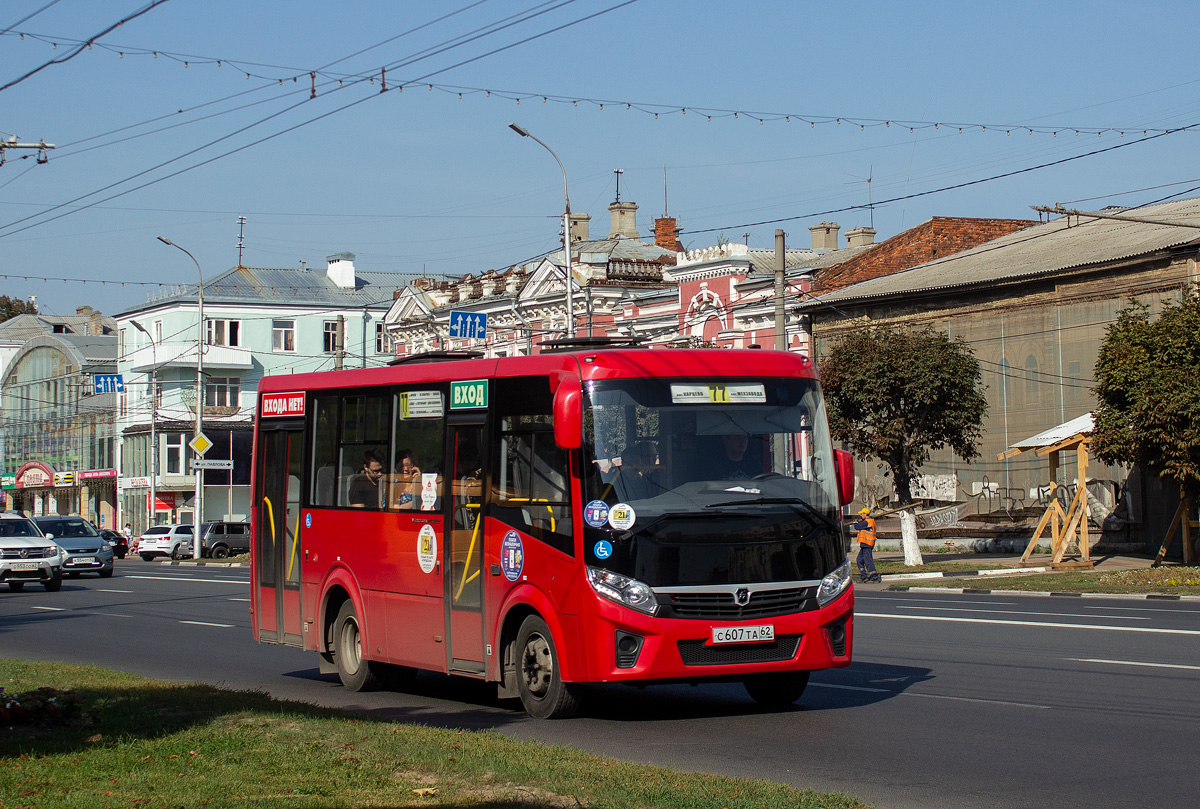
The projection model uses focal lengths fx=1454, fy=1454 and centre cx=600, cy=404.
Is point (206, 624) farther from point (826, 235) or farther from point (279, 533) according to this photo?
point (826, 235)

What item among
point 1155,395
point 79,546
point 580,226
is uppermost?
point 580,226

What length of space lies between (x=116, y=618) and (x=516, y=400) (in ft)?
49.0

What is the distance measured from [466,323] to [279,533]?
37693mm

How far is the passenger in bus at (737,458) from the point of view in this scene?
10.8m

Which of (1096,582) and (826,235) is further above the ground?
(826,235)

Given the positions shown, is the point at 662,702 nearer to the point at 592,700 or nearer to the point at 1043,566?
the point at 592,700

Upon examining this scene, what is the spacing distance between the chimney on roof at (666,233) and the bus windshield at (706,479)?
53.7 meters

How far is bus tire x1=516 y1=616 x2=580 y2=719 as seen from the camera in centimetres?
1088

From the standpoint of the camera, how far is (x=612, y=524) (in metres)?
10.4

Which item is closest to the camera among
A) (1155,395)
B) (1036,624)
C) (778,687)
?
(778,687)

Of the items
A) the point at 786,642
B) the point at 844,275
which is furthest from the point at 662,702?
the point at 844,275

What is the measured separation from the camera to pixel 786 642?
1075cm

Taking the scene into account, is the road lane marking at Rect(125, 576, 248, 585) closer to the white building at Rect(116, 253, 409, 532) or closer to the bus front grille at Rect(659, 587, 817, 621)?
the bus front grille at Rect(659, 587, 817, 621)

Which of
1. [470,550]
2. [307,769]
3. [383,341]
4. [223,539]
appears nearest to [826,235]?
[383,341]
